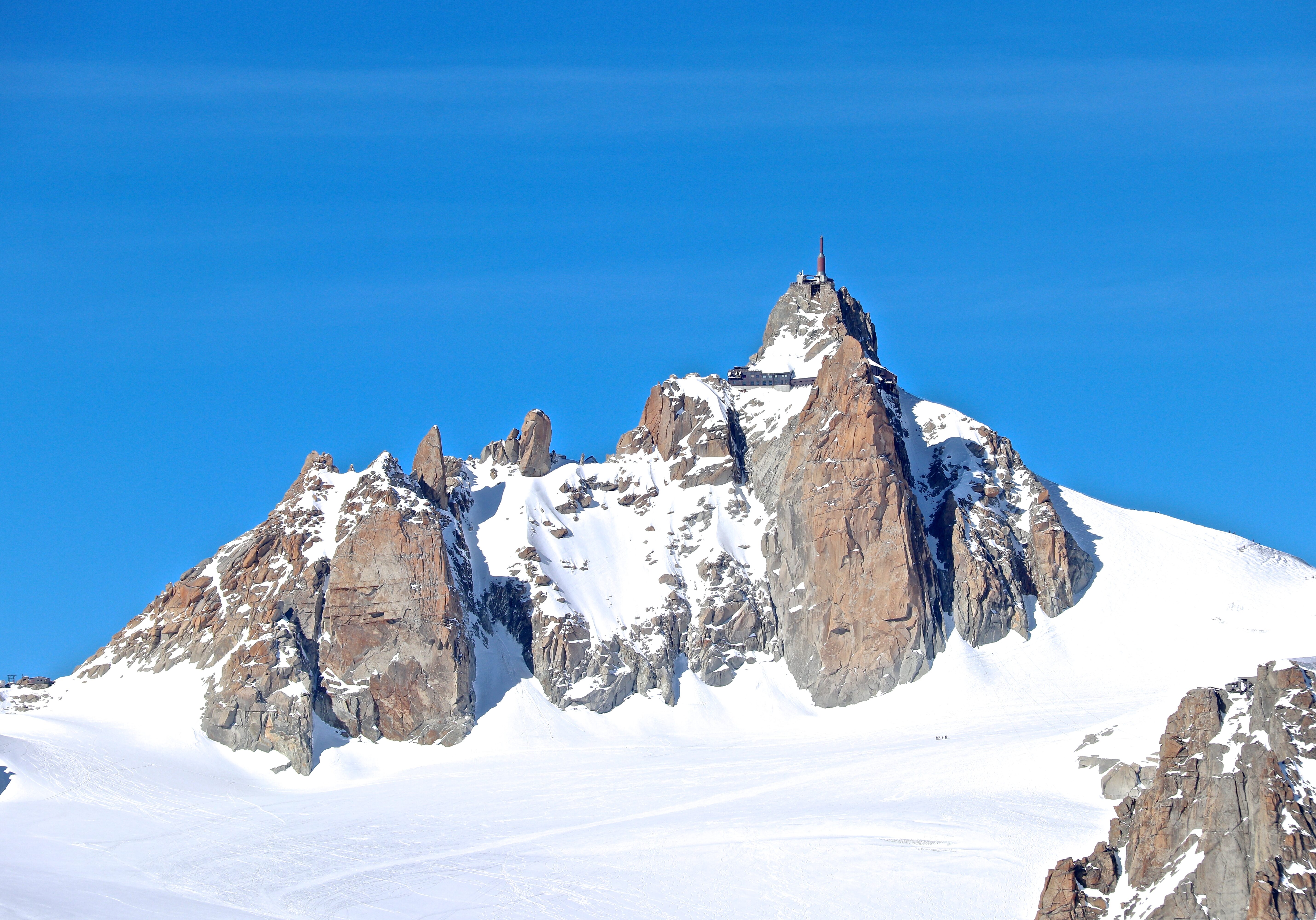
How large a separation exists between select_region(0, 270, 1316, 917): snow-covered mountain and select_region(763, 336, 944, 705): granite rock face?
0.30 m

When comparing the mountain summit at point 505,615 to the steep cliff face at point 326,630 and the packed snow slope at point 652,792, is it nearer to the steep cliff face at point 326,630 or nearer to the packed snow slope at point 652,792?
the steep cliff face at point 326,630

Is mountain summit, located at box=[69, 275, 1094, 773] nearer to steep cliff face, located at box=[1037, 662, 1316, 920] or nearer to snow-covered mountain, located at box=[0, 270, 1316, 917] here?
snow-covered mountain, located at box=[0, 270, 1316, 917]

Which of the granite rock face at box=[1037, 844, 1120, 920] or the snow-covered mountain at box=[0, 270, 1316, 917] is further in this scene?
the snow-covered mountain at box=[0, 270, 1316, 917]

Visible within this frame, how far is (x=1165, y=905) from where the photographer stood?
10212 centimetres

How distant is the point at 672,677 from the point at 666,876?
56668 mm

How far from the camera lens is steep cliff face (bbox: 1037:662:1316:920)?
99.1 meters

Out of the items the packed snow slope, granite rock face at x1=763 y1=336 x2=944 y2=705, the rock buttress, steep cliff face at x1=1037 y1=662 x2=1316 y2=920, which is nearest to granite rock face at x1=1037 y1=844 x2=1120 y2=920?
steep cliff face at x1=1037 y1=662 x2=1316 y2=920

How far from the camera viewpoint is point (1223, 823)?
102875mm

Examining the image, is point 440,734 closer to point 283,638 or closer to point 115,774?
point 283,638

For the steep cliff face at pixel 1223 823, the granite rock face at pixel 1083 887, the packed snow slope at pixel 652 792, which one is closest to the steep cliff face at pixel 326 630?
the packed snow slope at pixel 652 792

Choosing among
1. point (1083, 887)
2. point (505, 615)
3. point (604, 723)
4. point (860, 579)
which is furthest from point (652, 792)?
point (1083, 887)

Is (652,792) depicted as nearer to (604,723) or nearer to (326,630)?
(604,723)

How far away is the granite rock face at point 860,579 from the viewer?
190 metres

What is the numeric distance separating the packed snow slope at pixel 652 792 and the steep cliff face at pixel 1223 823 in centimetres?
1668
